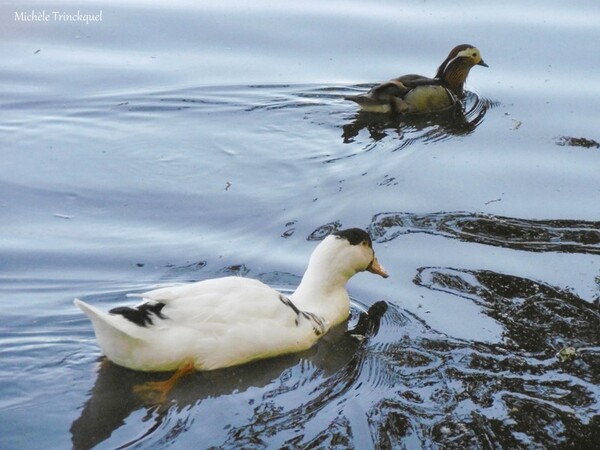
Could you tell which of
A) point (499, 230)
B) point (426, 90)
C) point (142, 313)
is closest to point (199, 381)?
point (142, 313)

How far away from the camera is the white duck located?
20.7 ft

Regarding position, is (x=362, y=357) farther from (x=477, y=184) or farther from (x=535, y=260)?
(x=477, y=184)

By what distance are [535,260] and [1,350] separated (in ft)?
12.5

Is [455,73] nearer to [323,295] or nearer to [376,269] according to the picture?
[376,269]

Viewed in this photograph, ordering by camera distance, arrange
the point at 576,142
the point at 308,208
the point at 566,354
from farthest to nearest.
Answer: the point at 576,142
the point at 308,208
the point at 566,354

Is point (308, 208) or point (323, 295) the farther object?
point (308, 208)

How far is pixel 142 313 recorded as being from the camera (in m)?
6.33

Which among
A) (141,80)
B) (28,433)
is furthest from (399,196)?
(28,433)

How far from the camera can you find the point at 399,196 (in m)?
9.14

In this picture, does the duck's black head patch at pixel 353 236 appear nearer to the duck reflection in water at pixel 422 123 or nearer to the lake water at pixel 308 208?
the lake water at pixel 308 208

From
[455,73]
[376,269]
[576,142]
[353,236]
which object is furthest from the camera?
[455,73]

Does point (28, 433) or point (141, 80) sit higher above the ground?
point (141, 80)

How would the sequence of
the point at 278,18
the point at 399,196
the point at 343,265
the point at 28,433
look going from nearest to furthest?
the point at 28,433, the point at 343,265, the point at 399,196, the point at 278,18

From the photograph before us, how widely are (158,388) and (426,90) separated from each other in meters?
5.73
